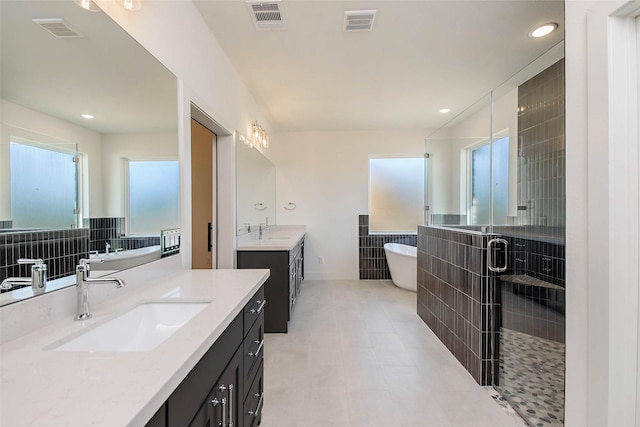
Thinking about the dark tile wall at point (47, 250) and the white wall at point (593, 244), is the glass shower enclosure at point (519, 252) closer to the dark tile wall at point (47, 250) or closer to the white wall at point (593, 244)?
the white wall at point (593, 244)

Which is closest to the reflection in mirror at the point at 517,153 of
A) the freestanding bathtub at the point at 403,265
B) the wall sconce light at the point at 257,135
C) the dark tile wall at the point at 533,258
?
the dark tile wall at the point at 533,258

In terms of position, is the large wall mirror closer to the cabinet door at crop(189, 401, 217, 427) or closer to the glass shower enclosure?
the cabinet door at crop(189, 401, 217, 427)

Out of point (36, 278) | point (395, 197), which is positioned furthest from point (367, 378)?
point (395, 197)

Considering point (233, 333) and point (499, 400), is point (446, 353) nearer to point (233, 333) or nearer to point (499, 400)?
point (499, 400)

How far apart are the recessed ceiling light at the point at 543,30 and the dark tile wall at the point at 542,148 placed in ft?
1.29

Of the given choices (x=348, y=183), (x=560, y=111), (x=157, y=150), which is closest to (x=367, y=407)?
(x=157, y=150)

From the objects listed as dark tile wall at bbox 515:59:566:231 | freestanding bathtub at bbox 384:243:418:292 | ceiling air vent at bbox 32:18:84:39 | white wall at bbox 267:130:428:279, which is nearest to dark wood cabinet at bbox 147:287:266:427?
ceiling air vent at bbox 32:18:84:39

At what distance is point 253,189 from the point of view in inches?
144

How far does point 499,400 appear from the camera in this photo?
1.89 m

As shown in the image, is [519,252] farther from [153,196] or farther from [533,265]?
[153,196]

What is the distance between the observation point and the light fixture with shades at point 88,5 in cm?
107

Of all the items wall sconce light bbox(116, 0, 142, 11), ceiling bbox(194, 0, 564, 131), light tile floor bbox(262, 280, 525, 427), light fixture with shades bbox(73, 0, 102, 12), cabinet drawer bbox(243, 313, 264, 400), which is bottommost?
light tile floor bbox(262, 280, 525, 427)

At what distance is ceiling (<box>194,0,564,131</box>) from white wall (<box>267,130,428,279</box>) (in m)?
1.16

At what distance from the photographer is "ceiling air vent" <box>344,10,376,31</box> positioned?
2.03 metres
